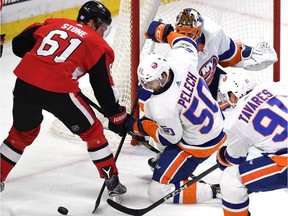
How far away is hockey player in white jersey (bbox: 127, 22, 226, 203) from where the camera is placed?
14.9 ft

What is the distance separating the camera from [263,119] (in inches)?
156

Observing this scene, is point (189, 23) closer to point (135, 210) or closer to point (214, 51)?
point (214, 51)

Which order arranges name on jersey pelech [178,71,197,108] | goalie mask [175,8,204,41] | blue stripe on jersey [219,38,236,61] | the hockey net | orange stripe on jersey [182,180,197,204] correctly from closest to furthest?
name on jersey pelech [178,71,197,108], orange stripe on jersey [182,180,197,204], goalie mask [175,8,204,41], blue stripe on jersey [219,38,236,61], the hockey net

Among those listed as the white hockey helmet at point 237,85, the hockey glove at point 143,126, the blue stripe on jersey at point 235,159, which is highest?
the white hockey helmet at point 237,85

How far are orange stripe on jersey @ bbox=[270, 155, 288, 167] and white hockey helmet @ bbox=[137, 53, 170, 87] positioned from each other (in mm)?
716

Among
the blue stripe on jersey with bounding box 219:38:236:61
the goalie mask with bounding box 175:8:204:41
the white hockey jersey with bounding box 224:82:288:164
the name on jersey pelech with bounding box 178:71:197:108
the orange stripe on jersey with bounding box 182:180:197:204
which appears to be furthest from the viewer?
the blue stripe on jersey with bounding box 219:38:236:61

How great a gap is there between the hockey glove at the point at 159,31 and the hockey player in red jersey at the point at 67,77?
431 mm

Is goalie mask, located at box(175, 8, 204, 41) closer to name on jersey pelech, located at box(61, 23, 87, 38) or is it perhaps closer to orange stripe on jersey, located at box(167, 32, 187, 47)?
orange stripe on jersey, located at box(167, 32, 187, 47)

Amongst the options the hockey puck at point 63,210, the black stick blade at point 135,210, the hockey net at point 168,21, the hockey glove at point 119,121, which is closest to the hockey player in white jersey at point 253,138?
the black stick blade at point 135,210

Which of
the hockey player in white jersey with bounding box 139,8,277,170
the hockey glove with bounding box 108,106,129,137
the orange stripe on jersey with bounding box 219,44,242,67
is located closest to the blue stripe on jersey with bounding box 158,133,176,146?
the hockey glove with bounding box 108,106,129,137

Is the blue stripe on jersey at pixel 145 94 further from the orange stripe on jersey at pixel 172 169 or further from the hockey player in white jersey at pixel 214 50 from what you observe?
the orange stripe on jersey at pixel 172 169

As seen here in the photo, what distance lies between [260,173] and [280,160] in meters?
0.10

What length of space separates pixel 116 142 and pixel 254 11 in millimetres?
1372

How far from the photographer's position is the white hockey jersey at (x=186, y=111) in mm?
4547
